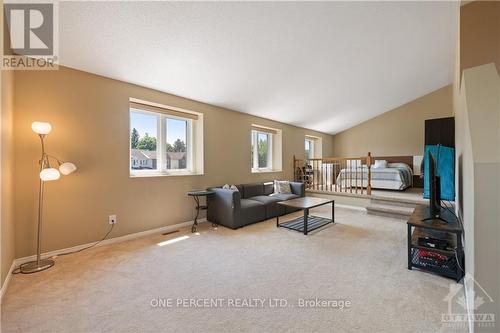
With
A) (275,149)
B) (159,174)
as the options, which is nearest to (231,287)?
(159,174)

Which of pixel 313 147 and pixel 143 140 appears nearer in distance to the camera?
pixel 143 140

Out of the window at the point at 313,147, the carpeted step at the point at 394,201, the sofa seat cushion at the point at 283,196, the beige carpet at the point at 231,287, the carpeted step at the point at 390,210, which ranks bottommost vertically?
the beige carpet at the point at 231,287

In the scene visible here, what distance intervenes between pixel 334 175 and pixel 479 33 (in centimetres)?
511

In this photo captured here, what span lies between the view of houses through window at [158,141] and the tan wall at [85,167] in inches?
10.3

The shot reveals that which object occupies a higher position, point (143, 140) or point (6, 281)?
point (143, 140)

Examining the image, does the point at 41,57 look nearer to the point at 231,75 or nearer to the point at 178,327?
the point at 231,75

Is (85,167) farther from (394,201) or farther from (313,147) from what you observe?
(313,147)

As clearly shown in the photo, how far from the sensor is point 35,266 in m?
2.32

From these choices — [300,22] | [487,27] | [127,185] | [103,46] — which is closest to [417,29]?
[487,27]

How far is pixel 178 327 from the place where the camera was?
150 centimetres

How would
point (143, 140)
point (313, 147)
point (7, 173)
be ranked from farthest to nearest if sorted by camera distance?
point (313, 147)
point (143, 140)
point (7, 173)

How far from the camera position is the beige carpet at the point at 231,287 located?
153cm

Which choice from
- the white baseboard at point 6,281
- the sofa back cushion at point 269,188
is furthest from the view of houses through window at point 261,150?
the white baseboard at point 6,281

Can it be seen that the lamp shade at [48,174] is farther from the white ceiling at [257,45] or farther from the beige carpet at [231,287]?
the white ceiling at [257,45]
